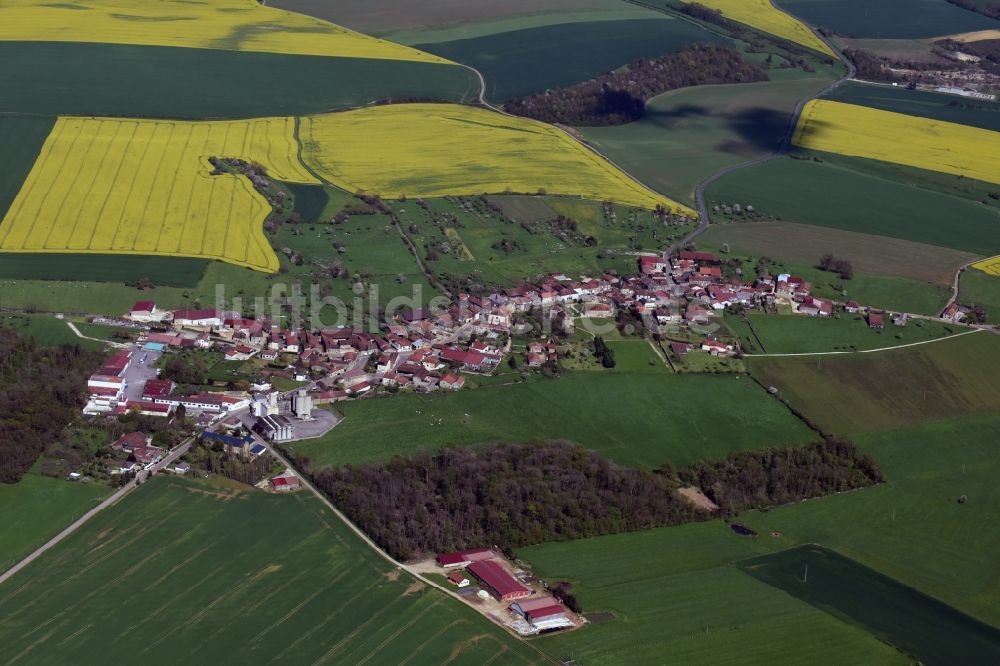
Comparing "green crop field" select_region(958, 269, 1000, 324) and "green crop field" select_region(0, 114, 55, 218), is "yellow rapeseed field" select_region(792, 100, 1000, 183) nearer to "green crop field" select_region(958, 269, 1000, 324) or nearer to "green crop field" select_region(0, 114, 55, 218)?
"green crop field" select_region(958, 269, 1000, 324)

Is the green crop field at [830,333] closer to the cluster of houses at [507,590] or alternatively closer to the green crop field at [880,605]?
the green crop field at [880,605]

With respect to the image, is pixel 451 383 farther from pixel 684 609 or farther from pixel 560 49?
pixel 560 49

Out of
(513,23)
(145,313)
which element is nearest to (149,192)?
(145,313)

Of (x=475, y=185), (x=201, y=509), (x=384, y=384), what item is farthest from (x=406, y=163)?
(x=201, y=509)

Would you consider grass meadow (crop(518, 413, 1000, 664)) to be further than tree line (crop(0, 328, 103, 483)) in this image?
No

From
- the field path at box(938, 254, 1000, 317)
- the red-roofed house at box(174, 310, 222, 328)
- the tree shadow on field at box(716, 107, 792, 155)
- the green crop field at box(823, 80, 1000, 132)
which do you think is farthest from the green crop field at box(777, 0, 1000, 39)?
the red-roofed house at box(174, 310, 222, 328)

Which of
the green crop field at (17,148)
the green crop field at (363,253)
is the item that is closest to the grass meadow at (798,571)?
the green crop field at (363,253)

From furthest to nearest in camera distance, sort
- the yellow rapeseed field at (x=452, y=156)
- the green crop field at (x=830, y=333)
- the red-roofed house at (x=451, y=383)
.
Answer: the yellow rapeseed field at (x=452, y=156), the green crop field at (x=830, y=333), the red-roofed house at (x=451, y=383)
